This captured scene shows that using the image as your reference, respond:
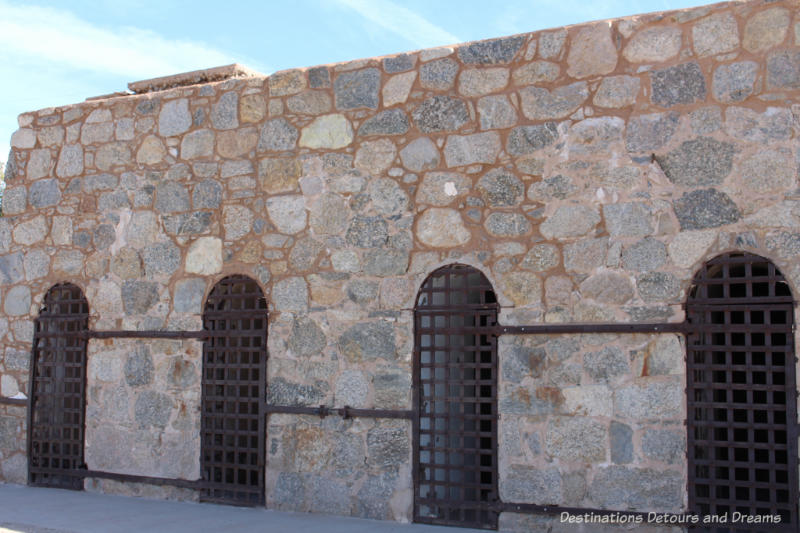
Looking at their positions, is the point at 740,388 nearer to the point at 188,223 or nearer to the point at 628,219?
the point at 628,219

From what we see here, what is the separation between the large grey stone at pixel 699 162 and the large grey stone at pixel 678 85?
278mm

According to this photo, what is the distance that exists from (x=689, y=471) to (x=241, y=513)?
3162 millimetres

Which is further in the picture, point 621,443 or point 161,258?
point 161,258

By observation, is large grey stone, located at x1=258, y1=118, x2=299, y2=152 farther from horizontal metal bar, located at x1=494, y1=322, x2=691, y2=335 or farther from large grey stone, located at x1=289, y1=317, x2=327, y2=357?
horizontal metal bar, located at x1=494, y1=322, x2=691, y2=335

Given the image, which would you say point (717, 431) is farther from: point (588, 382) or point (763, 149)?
point (763, 149)

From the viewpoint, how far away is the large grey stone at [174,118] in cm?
656

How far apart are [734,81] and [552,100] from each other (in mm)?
1123

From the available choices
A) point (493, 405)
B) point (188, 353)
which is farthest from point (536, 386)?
point (188, 353)

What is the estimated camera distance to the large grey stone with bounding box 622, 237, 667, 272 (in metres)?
4.94

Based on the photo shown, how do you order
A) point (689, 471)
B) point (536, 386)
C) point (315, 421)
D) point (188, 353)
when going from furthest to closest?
point (188, 353)
point (315, 421)
point (536, 386)
point (689, 471)

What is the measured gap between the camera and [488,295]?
20.2 feet

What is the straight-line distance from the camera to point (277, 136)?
6.16m

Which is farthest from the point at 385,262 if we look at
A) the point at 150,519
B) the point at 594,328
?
the point at 150,519

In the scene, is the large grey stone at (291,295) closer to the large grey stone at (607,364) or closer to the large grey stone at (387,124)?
the large grey stone at (387,124)
